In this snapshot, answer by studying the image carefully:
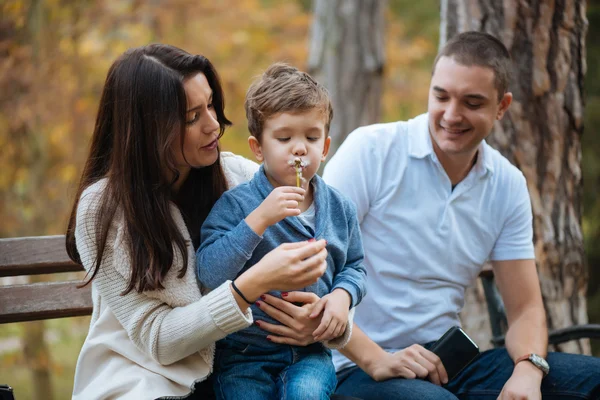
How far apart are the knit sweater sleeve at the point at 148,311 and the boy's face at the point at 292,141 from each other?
0.36m

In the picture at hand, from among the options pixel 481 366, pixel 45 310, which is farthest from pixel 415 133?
pixel 45 310

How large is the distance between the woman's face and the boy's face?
0.13 meters

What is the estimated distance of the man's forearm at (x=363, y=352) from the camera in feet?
8.29

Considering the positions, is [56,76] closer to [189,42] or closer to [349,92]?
[189,42]

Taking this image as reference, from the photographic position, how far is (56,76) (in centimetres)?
739

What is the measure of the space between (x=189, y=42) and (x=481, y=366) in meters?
6.29

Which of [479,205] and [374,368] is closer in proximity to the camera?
[374,368]

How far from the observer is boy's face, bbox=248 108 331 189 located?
2098mm

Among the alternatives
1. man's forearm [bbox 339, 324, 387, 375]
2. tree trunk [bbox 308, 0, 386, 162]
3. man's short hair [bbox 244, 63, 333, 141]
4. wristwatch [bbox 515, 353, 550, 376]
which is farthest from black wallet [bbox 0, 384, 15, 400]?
tree trunk [bbox 308, 0, 386, 162]

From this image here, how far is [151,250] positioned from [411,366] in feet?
3.24

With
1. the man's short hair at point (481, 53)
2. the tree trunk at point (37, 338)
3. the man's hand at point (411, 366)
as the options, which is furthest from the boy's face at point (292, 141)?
the tree trunk at point (37, 338)

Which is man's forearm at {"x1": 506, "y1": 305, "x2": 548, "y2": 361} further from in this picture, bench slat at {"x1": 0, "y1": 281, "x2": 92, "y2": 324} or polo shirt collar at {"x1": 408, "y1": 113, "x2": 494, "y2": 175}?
bench slat at {"x1": 0, "y1": 281, "x2": 92, "y2": 324}

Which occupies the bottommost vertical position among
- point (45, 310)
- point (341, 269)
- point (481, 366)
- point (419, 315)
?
point (481, 366)

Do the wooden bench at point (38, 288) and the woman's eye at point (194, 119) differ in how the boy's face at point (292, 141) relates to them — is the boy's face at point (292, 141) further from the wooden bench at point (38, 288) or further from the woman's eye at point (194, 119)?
the wooden bench at point (38, 288)
